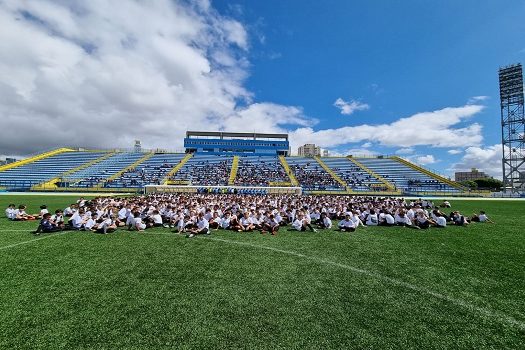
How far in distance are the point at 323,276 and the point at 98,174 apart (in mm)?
56239

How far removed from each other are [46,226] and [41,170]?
53948 mm

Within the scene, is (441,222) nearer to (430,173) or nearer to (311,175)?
(311,175)

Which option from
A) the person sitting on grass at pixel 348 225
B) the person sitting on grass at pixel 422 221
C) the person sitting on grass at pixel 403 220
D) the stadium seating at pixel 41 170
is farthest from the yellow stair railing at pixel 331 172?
the stadium seating at pixel 41 170

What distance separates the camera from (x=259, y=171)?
5756 centimetres

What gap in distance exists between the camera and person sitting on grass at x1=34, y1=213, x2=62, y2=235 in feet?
38.0

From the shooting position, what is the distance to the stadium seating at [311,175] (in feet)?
161

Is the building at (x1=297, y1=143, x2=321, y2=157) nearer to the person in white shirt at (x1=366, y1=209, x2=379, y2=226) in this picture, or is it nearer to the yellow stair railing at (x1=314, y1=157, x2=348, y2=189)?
the yellow stair railing at (x1=314, y1=157, x2=348, y2=189)

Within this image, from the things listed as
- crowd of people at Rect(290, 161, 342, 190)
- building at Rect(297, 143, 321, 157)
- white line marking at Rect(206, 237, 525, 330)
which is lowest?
white line marking at Rect(206, 237, 525, 330)

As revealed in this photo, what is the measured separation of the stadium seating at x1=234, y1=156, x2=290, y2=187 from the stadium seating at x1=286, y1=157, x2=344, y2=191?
9.66 ft

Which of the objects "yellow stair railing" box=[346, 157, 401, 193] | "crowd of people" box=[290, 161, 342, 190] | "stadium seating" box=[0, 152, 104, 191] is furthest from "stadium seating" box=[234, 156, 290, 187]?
"stadium seating" box=[0, 152, 104, 191]

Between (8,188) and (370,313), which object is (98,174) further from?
(370,313)

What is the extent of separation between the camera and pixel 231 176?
54.4 metres

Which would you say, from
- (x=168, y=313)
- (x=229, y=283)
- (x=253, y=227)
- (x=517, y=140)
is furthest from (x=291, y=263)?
(x=517, y=140)

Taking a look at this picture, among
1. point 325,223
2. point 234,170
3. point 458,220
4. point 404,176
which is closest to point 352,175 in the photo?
point 404,176
